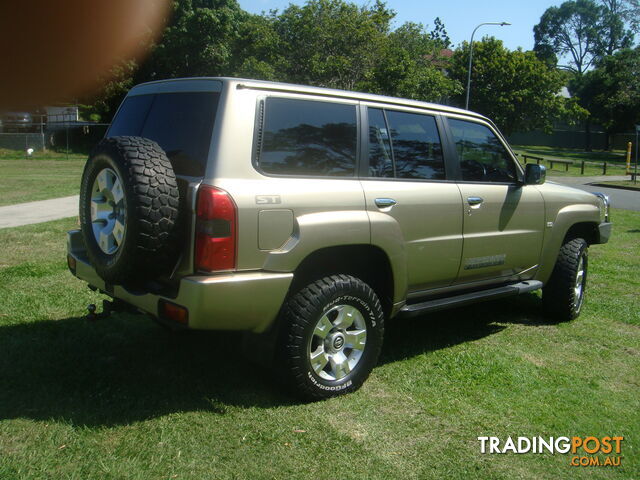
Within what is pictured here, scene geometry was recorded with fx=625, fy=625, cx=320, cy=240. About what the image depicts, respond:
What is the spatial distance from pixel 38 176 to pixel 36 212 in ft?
28.8

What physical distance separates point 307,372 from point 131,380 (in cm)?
119

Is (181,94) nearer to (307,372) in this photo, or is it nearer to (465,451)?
(307,372)

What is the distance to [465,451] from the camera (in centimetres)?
340

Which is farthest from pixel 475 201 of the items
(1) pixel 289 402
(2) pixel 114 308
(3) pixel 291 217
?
(2) pixel 114 308

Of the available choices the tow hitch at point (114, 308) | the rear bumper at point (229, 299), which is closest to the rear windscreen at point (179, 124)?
the rear bumper at point (229, 299)

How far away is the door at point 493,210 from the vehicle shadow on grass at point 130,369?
2.40 feet

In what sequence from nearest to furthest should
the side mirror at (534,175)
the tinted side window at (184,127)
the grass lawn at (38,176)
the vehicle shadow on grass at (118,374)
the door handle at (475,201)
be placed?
the tinted side window at (184,127), the vehicle shadow on grass at (118,374), the door handle at (475,201), the side mirror at (534,175), the grass lawn at (38,176)

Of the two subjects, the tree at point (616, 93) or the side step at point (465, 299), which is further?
the tree at point (616, 93)

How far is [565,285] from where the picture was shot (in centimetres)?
570

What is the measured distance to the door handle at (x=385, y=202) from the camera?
4039 millimetres

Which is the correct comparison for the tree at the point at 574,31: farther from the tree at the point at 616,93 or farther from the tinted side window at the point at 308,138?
the tinted side window at the point at 308,138

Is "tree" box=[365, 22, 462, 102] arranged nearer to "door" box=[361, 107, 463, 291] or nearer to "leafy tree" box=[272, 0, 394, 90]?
"leafy tree" box=[272, 0, 394, 90]

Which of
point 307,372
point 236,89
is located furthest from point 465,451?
point 236,89

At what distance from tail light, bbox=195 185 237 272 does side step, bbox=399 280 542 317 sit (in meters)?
1.54
